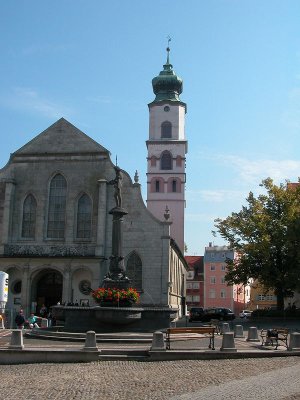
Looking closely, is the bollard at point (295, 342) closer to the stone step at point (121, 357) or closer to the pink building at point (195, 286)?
the stone step at point (121, 357)

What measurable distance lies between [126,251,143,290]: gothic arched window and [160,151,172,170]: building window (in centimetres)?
3493

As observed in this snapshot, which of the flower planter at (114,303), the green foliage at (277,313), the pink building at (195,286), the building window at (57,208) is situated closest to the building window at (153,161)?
the pink building at (195,286)

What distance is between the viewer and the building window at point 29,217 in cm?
4134

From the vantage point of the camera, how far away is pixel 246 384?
12695 millimetres

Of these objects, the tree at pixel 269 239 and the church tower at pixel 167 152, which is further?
the church tower at pixel 167 152

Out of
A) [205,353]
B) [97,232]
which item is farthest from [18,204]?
[205,353]

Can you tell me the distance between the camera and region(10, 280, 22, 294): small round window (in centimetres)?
4028

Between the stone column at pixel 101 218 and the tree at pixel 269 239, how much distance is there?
33.5ft

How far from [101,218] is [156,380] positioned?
87.5ft

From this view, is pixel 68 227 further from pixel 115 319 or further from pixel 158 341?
pixel 158 341

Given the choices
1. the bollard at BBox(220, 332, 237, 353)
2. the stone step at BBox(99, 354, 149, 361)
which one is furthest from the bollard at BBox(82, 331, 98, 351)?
the bollard at BBox(220, 332, 237, 353)

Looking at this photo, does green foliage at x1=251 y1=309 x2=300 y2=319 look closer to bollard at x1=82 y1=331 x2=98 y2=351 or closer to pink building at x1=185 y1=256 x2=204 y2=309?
bollard at x1=82 y1=331 x2=98 y2=351

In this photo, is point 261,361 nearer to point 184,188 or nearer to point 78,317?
point 78,317

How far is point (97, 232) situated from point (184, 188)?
33.9 meters
